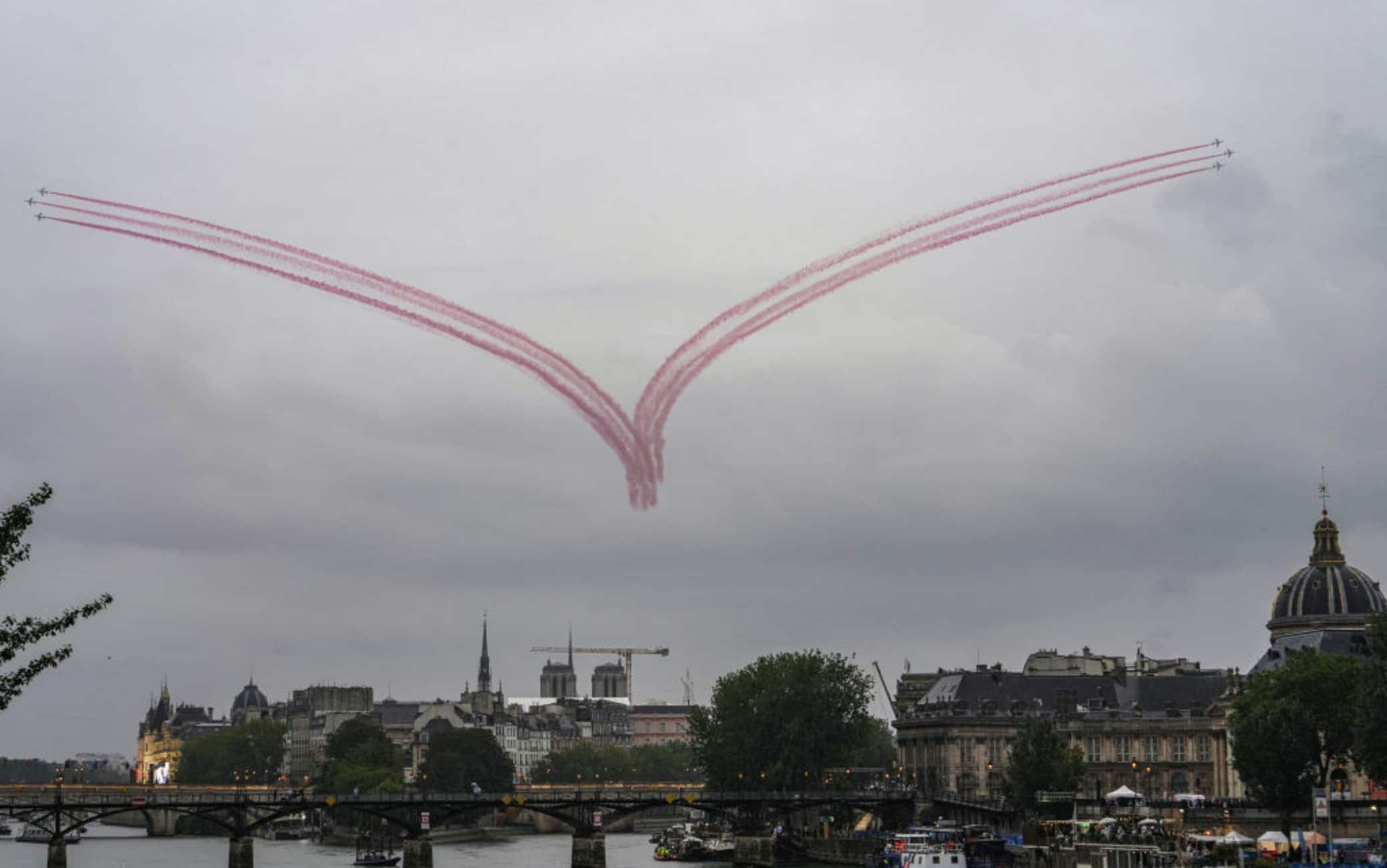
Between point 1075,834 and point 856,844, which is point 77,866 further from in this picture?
point 1075,834

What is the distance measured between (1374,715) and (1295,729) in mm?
17742

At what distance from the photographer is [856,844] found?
584 feet

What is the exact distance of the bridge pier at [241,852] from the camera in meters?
160

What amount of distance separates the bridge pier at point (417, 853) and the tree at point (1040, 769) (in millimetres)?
52991

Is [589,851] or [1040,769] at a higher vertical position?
[1040,769]

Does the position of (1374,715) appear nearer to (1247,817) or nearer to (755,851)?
(1247,817)

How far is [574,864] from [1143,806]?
163 ft

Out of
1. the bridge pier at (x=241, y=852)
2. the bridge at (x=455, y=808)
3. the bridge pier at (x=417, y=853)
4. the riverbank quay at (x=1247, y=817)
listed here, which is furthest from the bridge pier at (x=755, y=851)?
the bridge pier at (x=241, y=852)

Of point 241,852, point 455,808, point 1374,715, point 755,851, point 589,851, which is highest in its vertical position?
point 1374,715

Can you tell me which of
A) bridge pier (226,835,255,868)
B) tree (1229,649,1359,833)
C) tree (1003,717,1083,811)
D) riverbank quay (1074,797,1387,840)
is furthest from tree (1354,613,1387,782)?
bridge pier (226,835,255,868)

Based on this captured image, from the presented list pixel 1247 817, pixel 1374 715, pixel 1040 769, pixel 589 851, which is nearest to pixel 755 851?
pixel 589 851

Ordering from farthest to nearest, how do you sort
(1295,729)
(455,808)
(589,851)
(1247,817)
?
(589,851) < (455,808) < (1247,817) < (1295,729)

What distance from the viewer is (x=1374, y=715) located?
127 metres

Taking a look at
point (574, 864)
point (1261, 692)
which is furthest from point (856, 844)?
point (1261, 692)
